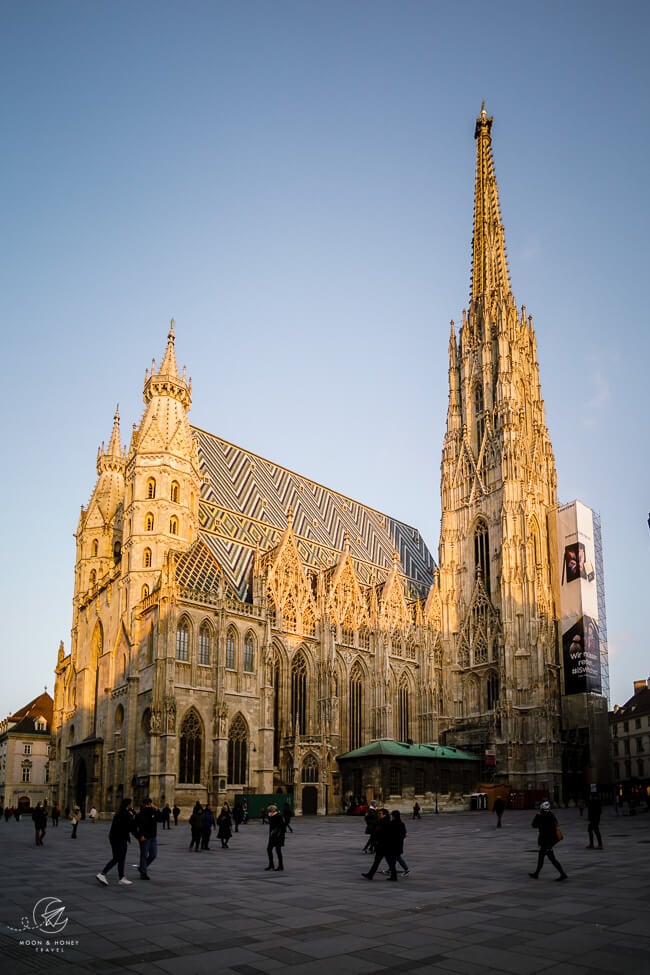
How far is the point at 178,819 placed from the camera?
45.1 meters

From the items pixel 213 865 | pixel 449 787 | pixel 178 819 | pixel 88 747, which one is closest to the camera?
pixel 213 865

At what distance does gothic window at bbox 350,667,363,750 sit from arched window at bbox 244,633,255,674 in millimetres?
11757

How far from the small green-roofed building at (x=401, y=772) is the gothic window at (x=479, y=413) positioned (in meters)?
29.5

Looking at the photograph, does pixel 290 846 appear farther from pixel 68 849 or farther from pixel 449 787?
pixel 449 787

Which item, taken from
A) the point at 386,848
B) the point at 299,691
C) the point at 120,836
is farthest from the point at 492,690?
the point at 120,836

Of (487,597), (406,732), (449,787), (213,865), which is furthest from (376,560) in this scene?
(213,865)

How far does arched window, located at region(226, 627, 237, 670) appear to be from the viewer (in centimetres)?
5206

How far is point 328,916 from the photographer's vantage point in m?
12.7

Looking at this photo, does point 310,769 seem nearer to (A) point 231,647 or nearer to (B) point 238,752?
(B) point 238,752

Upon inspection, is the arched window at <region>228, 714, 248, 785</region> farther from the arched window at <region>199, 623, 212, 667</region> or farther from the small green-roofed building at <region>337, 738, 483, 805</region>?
the small green-roofed building at <region>337, 738, 483, 805</region>

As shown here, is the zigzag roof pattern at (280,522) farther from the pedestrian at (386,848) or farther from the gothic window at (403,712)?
the pedestrian at (386,848)

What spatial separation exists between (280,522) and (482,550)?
748 inches

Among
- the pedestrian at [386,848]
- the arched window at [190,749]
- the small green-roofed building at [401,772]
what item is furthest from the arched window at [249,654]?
the pedestrian at [386,848]

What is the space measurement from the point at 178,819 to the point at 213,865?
26771 millimetres
